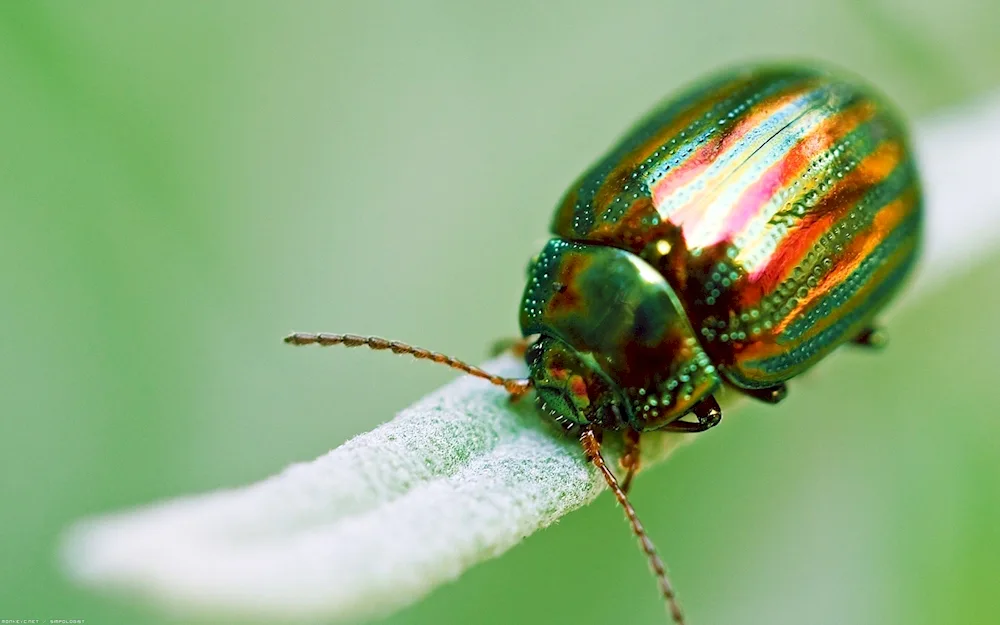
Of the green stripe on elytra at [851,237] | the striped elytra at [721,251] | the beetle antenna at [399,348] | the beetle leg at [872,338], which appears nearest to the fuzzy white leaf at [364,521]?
the beetle antenna at [399,348]

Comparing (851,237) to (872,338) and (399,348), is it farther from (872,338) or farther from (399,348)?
(399,348)

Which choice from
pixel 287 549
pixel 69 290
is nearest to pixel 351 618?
pixel 287 549

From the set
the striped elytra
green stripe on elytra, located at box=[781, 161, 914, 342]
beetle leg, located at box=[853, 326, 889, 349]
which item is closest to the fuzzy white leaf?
the striped elytra

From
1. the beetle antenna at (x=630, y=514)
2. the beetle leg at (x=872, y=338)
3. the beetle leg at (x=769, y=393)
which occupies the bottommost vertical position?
the beetle antenna at (x=630, y=514)

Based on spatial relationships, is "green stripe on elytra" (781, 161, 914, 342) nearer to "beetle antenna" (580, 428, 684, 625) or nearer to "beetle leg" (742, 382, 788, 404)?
"beetle leg" (742, 382, 788, 404)

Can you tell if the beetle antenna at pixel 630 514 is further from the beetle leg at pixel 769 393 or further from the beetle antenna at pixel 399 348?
the beetle leg at pixel 769 393

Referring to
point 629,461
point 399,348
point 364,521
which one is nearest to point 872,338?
point 629,461
